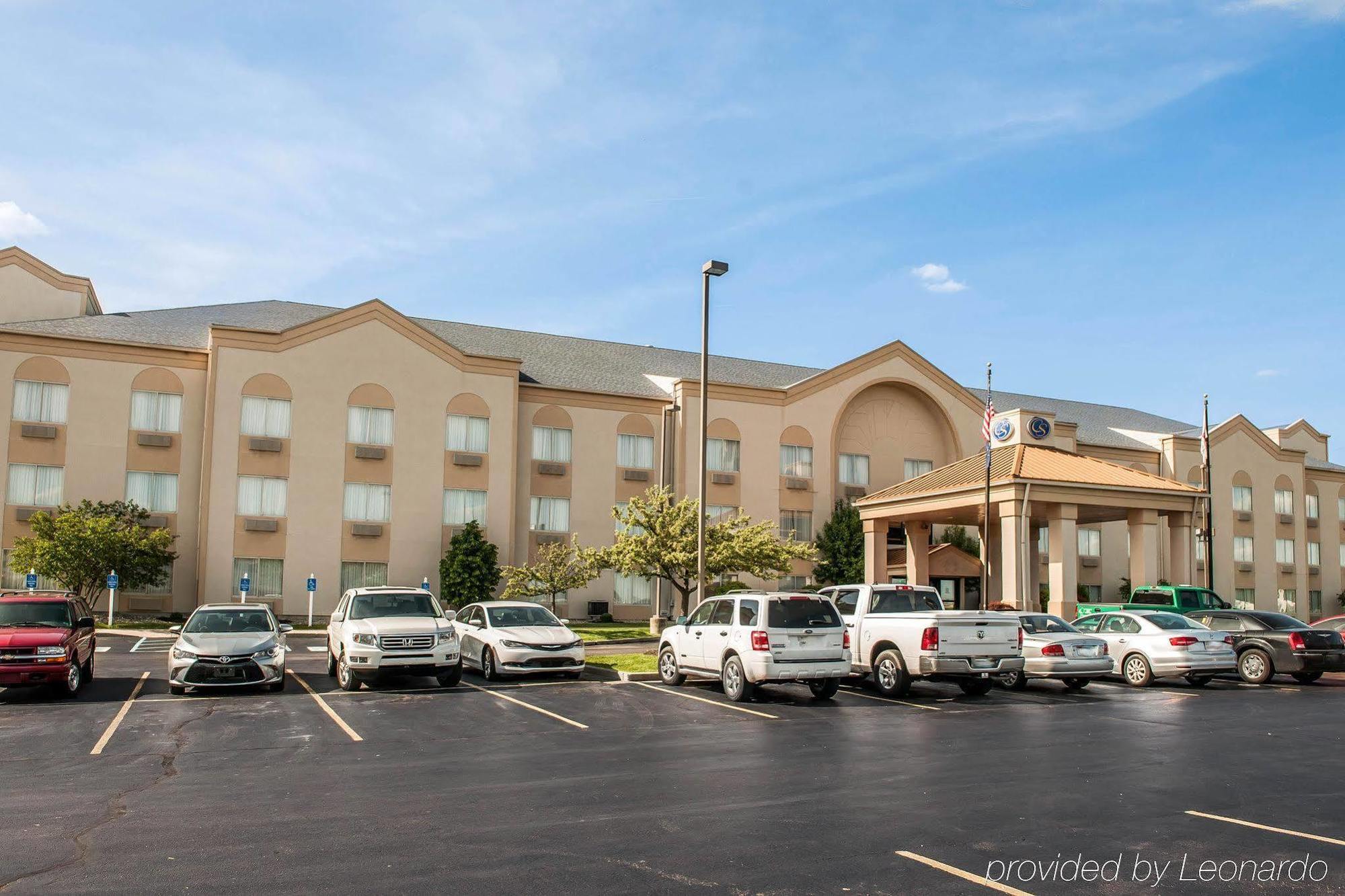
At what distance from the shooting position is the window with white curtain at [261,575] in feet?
128

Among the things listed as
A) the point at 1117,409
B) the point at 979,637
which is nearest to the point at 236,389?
the point at 979,637

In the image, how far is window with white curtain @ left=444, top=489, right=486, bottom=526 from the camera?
42.6 meters

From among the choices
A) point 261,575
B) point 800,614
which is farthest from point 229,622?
point 261,575

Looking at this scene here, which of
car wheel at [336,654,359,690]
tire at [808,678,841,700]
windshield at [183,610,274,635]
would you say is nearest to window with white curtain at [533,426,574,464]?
windshield at [183,610,274,635]

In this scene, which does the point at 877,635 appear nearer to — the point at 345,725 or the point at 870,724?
the point at 870,724

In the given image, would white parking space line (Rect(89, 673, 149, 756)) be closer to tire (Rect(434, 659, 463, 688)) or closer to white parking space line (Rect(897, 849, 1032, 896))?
tire (Rect(434, 659, 463, 688))

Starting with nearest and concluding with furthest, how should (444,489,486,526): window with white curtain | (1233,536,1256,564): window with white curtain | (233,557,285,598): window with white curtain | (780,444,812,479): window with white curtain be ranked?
(233,557,285,598): window with white curtain, (444,489,486,526): window with white curtain, (780,444,812,479): window with white curtain, (1233,536,1256,564): window with white curtain

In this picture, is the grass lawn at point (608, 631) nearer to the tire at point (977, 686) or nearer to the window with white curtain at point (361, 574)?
the window with white curtain at point (361, 574)

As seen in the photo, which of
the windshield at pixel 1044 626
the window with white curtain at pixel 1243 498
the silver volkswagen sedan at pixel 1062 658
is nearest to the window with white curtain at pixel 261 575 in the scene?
the silver volkswagen sedan at pixel 1062 658

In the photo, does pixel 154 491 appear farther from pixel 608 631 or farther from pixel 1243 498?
pixel 1243 498

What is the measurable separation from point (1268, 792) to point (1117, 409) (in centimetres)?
6121

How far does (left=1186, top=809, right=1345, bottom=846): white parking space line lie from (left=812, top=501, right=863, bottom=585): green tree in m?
37.0

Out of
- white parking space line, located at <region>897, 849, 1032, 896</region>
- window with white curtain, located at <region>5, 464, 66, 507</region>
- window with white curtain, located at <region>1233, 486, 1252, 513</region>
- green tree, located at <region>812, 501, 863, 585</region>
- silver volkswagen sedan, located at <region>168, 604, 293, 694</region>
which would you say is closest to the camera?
white parking space line, located at <region>897, 849, 1032, 896</region>

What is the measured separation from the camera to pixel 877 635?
18.7 meters
